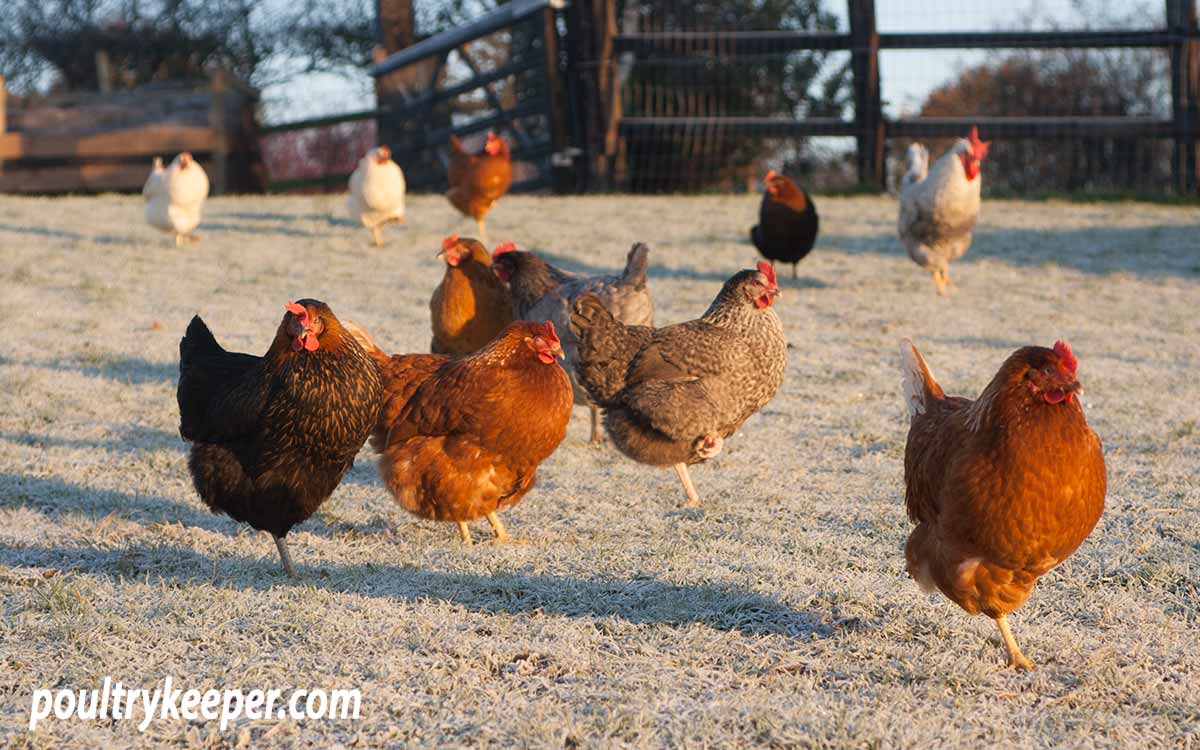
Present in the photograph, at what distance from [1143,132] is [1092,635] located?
1260 cm

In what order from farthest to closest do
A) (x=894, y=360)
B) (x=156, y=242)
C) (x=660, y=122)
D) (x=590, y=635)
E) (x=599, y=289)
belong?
(x=660, y=122), (x=156, y=242), (x=894, y=360), (x=599, y=289), (x=590, y=635)

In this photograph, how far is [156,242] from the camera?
1165 cm

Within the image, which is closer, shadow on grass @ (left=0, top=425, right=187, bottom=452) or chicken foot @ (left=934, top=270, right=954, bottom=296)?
shadow on grass @ (left=0, top=425, right=187, bottom=452)

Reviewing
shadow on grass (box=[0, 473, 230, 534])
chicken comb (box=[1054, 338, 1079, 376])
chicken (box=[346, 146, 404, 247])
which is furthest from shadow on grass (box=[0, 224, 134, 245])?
chicken comb (box=[1054, 338, 1079, 376])

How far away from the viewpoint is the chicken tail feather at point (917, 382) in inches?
143

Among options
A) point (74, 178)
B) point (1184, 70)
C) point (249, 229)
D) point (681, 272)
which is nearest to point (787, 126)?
point (681, 272)

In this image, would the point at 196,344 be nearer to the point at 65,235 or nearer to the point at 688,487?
the point at 688,487

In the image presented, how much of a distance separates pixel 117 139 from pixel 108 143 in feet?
0.52

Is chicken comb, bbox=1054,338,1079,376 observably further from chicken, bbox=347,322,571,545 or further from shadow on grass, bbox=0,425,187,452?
shadow on grass, bbox=0,425,187,452

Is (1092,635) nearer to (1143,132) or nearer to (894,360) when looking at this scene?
(894,360)

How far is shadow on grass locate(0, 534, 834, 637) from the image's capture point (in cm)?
372

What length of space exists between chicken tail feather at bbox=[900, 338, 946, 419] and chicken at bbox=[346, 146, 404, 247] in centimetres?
837

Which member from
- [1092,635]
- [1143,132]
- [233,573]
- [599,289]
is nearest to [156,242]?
[599,289]

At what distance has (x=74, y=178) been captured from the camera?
16.1 meters
